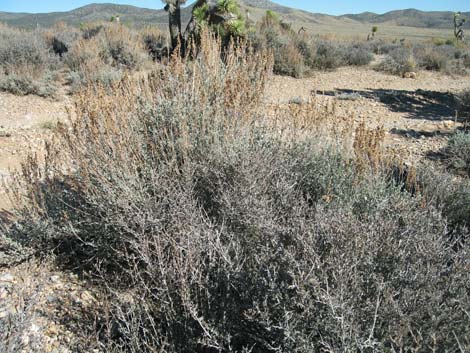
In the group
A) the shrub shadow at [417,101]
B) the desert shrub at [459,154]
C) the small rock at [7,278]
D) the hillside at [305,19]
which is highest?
the hillside at [305,19]

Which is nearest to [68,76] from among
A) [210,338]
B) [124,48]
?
[124,48]

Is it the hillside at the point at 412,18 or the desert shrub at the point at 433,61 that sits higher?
the hillside at the point at 412,18

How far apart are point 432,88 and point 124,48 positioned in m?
8.76

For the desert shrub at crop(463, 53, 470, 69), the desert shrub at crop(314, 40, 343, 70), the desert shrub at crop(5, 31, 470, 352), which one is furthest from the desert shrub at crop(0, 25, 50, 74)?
the desert shrub at crop(463, 53, 470, 69)

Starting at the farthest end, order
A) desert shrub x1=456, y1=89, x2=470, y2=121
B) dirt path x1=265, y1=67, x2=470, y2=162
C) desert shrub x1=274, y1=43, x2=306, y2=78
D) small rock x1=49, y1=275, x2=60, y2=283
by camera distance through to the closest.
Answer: desert shrub x1=274, y1=43, x2=306, y2=78 < desert shrub x1=456, y1=89, x2=470, y2=121 < dirt path x1=265, y1=67, x2=470, y2=162 < small rock x1=49, y1=275, x2=60, y2=283

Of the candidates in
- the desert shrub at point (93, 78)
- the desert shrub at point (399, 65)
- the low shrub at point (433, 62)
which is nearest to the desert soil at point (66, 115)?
the desert shrub at point (399, 65)

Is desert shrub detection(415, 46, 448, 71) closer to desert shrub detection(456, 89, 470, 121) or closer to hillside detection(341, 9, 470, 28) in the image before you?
desert shrub detection(456, 89, 470, 121)

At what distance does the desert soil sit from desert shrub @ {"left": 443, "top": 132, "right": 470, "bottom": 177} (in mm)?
313

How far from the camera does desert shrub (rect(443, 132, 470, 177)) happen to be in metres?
4.48

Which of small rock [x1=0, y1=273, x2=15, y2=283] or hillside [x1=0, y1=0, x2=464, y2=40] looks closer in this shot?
small rock [x1=0, y1=273, x2=15, y2=283]

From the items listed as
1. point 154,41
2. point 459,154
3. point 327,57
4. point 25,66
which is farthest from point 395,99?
point 154,41

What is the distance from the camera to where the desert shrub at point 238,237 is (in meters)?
1.60

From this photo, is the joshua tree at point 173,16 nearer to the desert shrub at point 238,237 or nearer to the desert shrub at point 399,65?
the desert shrub at point 399,65

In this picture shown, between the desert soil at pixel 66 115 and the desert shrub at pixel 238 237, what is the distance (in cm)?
26
